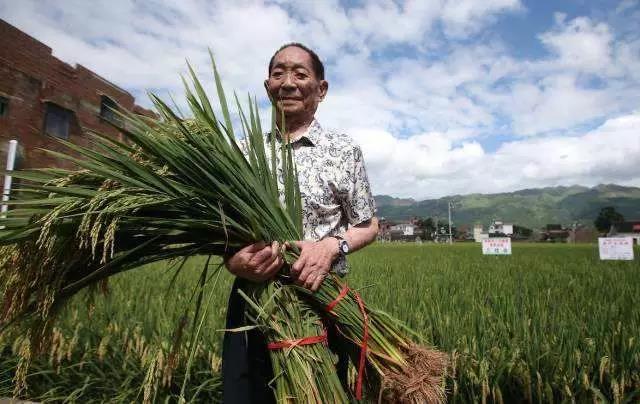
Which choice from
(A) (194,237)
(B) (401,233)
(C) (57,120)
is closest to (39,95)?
(C) (57,120)

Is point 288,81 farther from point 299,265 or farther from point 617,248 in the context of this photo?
point 617,248

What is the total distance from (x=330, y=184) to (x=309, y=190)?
7 centimetres

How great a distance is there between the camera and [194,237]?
1168mm

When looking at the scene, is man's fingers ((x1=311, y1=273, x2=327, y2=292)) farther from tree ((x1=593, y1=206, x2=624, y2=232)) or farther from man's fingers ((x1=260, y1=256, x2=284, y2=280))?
tree ((x1=593, y1=206, x2=624, y2=232))

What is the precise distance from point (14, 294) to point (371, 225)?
3.46 feet

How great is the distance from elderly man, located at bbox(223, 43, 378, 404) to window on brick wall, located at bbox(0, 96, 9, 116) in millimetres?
12304

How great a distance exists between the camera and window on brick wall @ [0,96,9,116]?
10.5 metres

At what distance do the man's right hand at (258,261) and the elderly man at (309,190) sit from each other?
0.13 m

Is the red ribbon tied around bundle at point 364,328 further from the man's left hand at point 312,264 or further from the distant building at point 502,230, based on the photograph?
the distant building at point 502,230

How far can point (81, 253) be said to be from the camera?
3.47 ft

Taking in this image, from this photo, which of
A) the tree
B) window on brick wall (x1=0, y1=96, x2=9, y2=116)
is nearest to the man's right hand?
window on brick wall (x1=0, y1=96, x2=9, y2=116)

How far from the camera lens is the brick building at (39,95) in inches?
415

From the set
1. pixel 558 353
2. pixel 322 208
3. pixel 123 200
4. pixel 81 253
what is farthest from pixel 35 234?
pixel 558 353

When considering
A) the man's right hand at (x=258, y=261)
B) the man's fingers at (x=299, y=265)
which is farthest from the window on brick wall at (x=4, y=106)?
→ the man's fingers at (x=299, y=265)
